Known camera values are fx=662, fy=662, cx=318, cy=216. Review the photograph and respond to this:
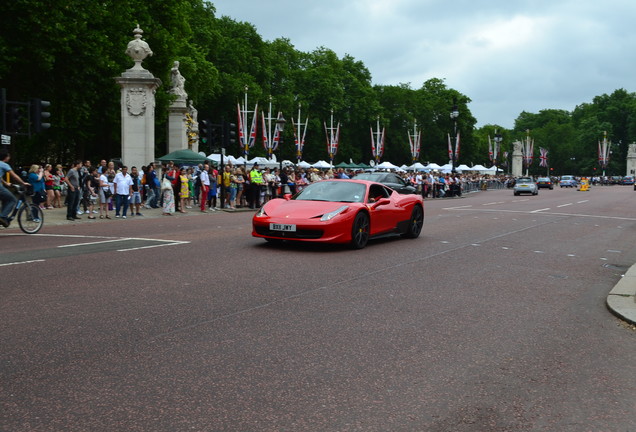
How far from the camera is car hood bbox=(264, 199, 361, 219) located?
38.2 feet

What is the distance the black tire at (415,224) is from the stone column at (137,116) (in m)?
17.5

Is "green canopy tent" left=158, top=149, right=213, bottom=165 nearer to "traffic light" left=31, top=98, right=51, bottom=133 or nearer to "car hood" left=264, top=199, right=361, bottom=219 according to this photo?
"traffic light" left=31, top=98, right=51, bottom=133

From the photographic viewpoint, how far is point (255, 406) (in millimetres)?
3971

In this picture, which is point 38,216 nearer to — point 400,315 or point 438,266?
point 438,266

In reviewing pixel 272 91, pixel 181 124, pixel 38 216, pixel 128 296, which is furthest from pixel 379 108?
pixel 128 296

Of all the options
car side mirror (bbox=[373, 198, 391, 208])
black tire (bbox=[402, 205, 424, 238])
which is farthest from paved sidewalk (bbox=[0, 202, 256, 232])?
black tire (bbox=[402, 205, 424, 238])

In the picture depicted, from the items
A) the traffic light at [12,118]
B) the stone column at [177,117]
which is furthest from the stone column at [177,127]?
the traffic light at [12,118]

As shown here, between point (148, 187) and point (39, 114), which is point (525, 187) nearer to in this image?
point (148, 187)

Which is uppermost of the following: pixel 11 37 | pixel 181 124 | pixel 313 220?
pixel 11 37

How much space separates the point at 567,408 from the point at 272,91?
Answer: 7170 cm

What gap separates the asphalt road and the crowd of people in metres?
9.48

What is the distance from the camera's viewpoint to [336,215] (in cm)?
1157

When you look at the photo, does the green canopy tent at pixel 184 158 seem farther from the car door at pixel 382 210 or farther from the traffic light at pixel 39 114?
the car door at pixel 382 210

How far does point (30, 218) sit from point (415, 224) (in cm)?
840
